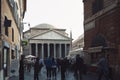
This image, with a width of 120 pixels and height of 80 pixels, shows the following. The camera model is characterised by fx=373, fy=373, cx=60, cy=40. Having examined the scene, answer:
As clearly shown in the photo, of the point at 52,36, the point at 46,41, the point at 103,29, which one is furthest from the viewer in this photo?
the point at 46,41

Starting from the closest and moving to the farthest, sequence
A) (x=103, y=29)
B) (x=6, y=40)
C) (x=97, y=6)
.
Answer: (x=6, y=40), (x=103, y=29), (x=97, y=6)

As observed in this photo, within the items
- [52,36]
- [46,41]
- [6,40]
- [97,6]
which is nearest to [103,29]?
[97,6]

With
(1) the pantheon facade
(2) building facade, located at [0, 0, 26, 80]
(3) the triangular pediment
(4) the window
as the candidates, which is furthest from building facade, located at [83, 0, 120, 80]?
(3) the triangular pediment

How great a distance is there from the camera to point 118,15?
23.8 metres

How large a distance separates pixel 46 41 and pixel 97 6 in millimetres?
107101

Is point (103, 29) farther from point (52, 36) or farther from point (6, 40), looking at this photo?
point (52, 36)

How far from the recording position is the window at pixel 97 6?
28.4 meters

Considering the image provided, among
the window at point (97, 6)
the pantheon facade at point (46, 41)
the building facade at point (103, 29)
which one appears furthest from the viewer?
the pantheon facade at point (46, 41)

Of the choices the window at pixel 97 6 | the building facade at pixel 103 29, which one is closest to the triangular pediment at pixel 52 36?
the building facade at pixel 103 29

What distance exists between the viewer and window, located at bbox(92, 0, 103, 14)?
28.4 metres

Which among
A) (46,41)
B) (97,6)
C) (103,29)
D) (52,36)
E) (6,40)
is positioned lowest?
(6,40)

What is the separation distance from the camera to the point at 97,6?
29234 millimetres

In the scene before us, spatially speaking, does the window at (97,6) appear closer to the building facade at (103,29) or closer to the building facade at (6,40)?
the building facade at (103,29)

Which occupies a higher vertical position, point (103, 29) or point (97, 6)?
point (97, 6)
